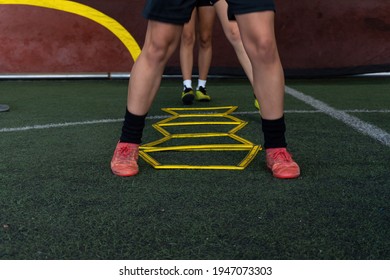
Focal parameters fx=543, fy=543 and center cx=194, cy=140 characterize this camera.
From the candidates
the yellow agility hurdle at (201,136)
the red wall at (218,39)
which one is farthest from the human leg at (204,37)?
the red wall at (218,39)

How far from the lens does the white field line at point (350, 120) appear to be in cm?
311

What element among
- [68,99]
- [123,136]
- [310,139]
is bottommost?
[68,99]

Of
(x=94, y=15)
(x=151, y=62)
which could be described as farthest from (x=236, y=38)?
(x=94, y=15)

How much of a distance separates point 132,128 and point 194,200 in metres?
0.63

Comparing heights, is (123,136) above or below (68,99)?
above

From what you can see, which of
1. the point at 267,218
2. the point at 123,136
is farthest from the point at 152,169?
the point at 267,218

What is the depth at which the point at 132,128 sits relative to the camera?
8.09 feet

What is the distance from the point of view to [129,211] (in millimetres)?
1868

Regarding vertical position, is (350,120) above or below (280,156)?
below

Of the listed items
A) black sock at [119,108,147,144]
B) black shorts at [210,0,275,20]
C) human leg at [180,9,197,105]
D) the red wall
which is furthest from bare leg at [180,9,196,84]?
black shorts at [210,0,275,20]

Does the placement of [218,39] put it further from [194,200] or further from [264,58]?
[194,200]

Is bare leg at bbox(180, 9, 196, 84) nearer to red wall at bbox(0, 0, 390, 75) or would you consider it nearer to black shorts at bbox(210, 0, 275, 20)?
Answer: red wall at bbox(0, 0, 390, 75)

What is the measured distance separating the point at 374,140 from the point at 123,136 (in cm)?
142
